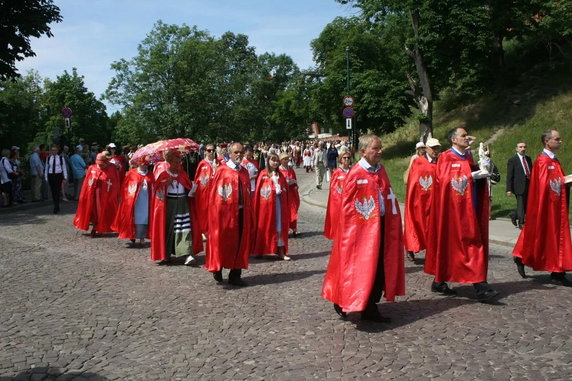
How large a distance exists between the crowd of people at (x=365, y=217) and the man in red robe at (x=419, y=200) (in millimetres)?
17

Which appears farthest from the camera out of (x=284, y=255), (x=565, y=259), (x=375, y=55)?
(x=375, y=55)

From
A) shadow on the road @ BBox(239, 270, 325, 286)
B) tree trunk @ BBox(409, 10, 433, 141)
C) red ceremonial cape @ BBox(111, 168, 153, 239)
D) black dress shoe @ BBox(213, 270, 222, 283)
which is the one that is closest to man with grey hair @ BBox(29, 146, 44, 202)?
red ceremonial cape @ BBox(111, 168, 153, 239)

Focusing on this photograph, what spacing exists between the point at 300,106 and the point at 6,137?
2192 inches

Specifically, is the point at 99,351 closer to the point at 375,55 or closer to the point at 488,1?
the point at 488,1

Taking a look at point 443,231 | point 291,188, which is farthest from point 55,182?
point 443,231

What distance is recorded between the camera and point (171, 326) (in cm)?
634

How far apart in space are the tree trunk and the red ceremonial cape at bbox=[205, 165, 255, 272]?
85.7 feet

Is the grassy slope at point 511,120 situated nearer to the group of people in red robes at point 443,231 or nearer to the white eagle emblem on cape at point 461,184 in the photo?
the group of people in red robes at point 443,231

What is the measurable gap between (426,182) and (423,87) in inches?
1010

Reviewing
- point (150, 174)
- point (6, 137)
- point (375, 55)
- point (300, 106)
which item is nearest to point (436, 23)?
point (375, 55)

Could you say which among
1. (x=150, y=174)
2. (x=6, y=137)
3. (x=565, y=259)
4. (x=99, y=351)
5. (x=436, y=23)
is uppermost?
(x=436, y=23)

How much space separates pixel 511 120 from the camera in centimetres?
3195

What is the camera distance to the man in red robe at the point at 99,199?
13648 millimetres

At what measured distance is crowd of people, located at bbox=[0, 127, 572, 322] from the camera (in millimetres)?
6273
